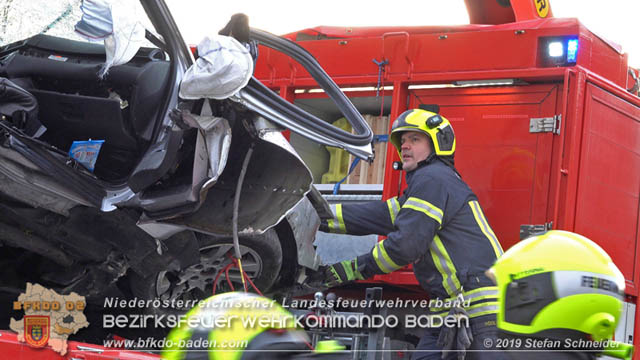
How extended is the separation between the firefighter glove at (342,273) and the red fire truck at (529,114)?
61 centimetres

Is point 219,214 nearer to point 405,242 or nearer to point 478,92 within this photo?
point 405,242

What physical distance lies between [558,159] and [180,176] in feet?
8.07

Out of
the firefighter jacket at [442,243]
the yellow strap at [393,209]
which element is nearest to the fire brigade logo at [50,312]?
the firefighter jacket at [442,243]

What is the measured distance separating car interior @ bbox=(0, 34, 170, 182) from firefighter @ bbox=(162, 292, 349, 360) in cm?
184

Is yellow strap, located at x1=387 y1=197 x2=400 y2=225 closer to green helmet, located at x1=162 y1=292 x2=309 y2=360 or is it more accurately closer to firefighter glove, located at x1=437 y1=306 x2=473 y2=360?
firefighter glove, located at x1=437 y1=306 x2=473 y2=360

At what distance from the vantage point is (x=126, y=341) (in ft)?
16.1

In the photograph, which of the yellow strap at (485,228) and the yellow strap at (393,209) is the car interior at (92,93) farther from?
the yellow strap at (485,228)

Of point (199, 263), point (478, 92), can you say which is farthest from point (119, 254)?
point (478, 92)

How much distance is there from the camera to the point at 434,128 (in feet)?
16.8

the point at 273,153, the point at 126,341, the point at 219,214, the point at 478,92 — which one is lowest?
the point at 126,341

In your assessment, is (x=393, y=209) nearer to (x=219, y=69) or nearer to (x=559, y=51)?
(x=559, y=51)

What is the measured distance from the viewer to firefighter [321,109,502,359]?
4.58 metres

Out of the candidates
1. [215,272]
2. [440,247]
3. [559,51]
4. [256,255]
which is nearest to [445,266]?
[440,247]

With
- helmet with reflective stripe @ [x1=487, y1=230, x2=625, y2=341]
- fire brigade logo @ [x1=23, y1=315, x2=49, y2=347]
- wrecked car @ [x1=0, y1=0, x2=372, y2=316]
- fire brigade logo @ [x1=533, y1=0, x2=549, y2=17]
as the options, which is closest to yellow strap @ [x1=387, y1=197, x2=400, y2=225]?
wrecked car @ [x1=0, y1=0, x2=372, y2=316]
